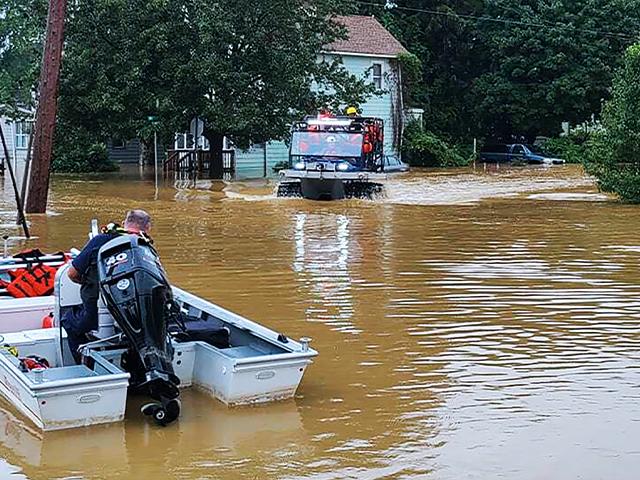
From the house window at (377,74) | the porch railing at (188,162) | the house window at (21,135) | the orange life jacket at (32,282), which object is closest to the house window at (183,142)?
the porch railing at (188,162)

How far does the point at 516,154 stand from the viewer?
5850cm

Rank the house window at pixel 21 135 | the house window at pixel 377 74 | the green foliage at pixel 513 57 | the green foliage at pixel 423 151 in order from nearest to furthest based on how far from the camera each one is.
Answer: the house window at pixel 21 135 < the house window at pixel 377 74 < the green foliage at pixel 423 151 < the green foliage at pixel 513 57

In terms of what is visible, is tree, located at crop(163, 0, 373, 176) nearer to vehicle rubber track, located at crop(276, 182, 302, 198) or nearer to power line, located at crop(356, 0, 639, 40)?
vehicle rubber track, located at crop(276, 182, 302, 198)

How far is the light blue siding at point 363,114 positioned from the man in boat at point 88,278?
37462 mm

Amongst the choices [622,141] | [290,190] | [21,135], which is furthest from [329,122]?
[21,135]

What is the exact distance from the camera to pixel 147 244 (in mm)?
8648

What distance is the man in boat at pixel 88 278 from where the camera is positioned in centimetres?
872

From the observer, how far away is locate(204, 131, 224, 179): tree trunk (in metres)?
40.4

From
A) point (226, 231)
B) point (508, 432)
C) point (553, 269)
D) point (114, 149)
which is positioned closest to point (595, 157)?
point (226, 231)

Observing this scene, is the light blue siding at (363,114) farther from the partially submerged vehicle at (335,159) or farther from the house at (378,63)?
the partially submerged vehicle at (335,159)

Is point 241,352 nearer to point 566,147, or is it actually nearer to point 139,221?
point 139,221

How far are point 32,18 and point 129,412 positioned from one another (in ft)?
108

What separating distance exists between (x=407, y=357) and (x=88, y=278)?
3226 millimetres

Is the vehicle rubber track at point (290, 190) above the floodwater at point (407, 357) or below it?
above
